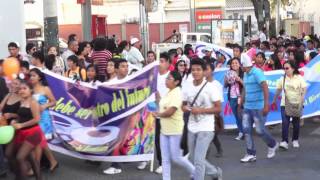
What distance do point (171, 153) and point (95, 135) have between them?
1.78 metres

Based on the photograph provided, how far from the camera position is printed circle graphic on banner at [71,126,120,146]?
874cm

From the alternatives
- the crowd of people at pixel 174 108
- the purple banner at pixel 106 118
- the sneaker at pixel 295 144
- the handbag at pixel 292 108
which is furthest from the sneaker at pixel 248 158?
the purple banner at pixel 106 118

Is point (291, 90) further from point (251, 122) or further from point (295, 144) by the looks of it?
point (251, 122)

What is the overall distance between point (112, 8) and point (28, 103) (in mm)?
44647

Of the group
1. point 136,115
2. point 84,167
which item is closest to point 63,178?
point 84,167

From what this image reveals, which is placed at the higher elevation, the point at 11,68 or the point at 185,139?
the point at 11,68

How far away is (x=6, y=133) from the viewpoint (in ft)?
23.1

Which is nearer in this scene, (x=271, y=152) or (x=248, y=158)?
(x=248, y=158)

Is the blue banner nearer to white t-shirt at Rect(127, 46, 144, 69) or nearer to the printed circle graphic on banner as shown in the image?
white t-shirt at Rect(127, 46, 144, 69)

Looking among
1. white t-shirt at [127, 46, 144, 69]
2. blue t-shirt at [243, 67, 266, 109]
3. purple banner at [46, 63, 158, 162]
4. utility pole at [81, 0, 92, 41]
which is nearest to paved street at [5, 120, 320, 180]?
purple banner at [46, 63, 158, 162]

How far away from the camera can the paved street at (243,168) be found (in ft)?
Result: 28.1

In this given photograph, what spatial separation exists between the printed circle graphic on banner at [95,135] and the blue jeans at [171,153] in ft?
4.80

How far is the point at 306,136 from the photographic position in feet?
38.2

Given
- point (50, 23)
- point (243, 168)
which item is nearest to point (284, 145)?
point (243, 168)
